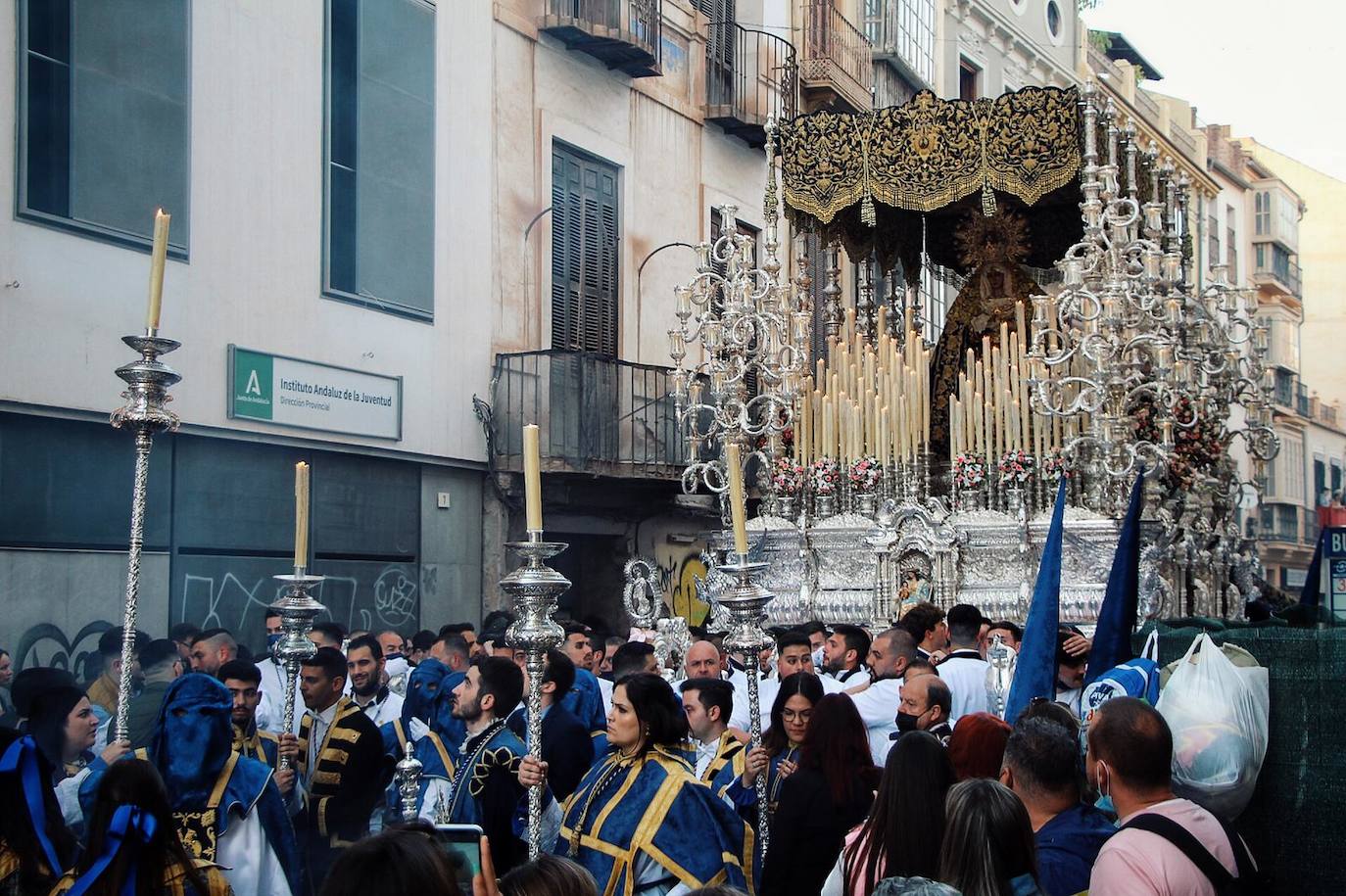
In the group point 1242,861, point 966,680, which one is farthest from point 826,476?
point 1242,861

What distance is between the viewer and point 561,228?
54.9ft

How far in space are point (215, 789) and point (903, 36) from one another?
20139 millimetres

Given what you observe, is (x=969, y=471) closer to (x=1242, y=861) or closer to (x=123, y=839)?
(x=1242, y=861)

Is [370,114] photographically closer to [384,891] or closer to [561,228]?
[561,228]

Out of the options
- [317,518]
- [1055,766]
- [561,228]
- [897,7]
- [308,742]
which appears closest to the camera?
[1055,766]

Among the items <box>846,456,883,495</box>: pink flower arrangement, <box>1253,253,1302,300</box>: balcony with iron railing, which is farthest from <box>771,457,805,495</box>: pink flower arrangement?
<box>1253,253,1302,300</box>: balcony with iron railing

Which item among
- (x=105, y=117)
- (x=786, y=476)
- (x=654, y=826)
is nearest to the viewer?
(x=654, y=826)

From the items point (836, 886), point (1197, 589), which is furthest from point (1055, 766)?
point (1197, 589)

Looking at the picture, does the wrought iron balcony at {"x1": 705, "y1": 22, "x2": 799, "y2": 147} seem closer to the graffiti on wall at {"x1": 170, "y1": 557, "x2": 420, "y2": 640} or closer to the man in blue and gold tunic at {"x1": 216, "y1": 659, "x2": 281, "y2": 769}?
the graffiti on wall at {"x1": 170, "y1": 557, "x2": 420, "y2": 640}

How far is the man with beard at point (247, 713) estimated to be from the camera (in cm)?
646

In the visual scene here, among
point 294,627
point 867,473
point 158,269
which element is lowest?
point 294,627

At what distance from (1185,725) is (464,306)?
11.2m

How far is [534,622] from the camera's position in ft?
16.5

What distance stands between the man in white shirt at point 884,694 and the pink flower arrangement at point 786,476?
6.03 m
